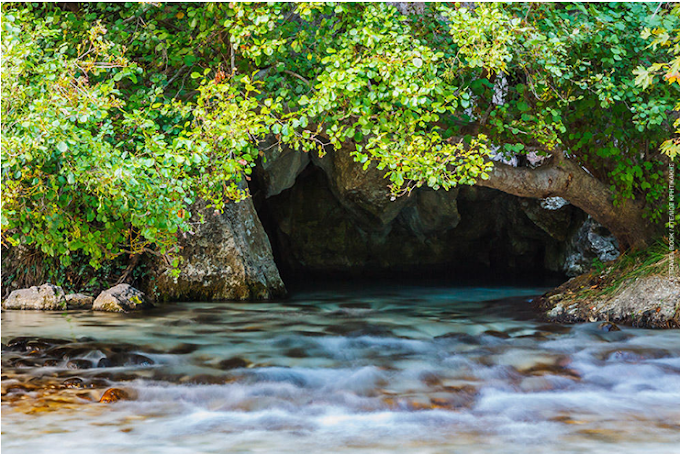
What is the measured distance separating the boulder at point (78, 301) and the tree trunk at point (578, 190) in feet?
18.9

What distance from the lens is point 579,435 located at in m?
4.46

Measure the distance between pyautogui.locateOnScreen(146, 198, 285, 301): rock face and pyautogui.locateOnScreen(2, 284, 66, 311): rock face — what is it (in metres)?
1.36

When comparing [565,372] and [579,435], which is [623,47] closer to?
[565,372]

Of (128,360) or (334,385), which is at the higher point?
(128,360)

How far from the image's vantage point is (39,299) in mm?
9406

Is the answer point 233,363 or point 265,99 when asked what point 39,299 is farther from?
point 265,99

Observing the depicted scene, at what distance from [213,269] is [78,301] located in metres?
2.06

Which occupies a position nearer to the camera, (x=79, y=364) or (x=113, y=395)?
(x=113, y=395)

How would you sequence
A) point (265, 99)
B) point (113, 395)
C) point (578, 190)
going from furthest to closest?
point (578, 190) → point (265, 99) → point (113, 395)

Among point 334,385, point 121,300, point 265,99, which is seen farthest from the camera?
point 121,300

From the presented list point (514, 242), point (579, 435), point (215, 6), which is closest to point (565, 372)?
point (579, 435)

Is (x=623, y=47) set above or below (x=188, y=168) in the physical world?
above

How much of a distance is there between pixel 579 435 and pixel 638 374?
70.5 inches

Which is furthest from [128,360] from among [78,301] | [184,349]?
[78,301]
